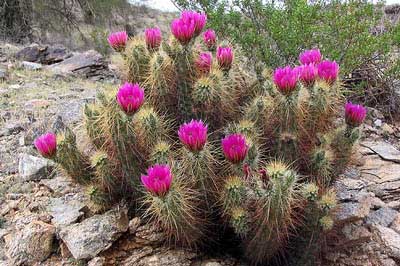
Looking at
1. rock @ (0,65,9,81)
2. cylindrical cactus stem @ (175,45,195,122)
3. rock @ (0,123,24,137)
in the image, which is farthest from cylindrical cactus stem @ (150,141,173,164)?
rock @ (0,65,9,81)

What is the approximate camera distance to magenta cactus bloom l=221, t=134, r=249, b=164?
9.82 feet

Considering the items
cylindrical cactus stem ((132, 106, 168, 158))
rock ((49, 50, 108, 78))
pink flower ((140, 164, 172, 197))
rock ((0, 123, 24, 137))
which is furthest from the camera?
rock ((49, 50, 108, 78))

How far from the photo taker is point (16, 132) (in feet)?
17.8

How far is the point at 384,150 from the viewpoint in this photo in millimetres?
5062

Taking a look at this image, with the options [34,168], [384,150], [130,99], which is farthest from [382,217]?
[34,168]

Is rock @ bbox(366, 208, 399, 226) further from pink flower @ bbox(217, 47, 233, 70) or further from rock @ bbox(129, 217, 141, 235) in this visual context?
A: rock @ bbox(129, 217, 141, 235)

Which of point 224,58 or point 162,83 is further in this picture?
point 224,58

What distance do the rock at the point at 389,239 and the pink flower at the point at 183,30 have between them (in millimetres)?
1870

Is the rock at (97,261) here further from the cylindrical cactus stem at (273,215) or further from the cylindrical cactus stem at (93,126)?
the cylindrical cactus stem at (273,215)

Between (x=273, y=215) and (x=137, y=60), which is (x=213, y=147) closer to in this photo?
(x=273, y=215)

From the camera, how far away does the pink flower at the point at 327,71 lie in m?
3.53

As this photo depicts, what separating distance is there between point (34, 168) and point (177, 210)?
76.2 inches

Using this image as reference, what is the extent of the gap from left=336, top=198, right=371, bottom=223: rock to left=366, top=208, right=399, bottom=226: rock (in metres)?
0.21

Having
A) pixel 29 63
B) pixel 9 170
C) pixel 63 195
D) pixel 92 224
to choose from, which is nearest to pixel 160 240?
pixel 92 224
